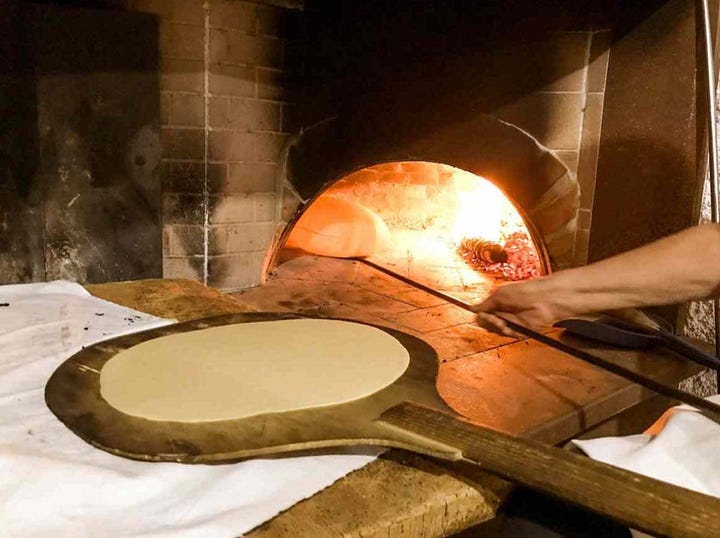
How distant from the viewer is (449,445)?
25.0 inches

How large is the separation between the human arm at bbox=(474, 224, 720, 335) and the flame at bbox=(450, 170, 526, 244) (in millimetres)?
2260

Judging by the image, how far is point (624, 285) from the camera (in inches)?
45.1

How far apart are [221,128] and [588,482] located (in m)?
2.32

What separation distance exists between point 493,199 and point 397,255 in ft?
2.53

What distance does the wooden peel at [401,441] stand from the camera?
1.74ft

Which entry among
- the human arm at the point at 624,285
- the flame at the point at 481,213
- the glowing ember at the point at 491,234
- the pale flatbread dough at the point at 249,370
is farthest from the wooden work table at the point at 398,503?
the flame at the point at 481,213

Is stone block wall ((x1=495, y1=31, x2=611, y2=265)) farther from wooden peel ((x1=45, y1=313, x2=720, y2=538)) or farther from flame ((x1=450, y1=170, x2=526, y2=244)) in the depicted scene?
wooden peel ((x1=45, y1=313, x2=720, y2=538))

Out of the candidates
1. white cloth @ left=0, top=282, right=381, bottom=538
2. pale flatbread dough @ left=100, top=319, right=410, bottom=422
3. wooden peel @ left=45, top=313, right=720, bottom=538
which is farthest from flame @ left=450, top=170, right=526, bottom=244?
white cloth @ left=0, top=282, right=381, bottom=538

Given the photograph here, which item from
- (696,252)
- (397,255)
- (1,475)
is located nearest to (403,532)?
(1,475)

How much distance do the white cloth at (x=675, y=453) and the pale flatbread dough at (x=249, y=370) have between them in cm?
30

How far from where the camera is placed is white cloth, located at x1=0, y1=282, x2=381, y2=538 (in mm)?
548

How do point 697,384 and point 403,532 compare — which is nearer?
point 403,532

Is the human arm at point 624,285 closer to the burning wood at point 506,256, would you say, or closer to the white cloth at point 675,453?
the white cloth at point 675,453

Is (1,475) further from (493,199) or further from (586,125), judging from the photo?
(493,199)
